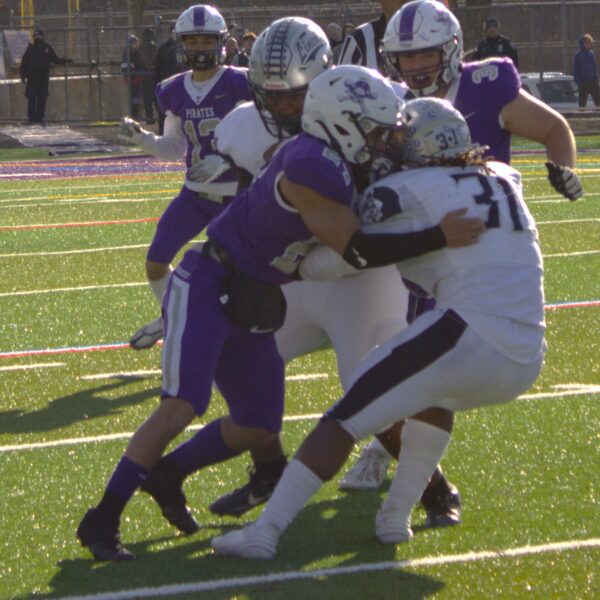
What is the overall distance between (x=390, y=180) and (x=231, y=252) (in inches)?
22.0

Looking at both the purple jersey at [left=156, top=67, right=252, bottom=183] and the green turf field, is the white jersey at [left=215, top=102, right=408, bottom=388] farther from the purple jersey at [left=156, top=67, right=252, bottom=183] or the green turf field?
the purple jersey at [left=156, top=67, right=252, bottom=183]

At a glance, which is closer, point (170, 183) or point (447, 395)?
point (447, 395)

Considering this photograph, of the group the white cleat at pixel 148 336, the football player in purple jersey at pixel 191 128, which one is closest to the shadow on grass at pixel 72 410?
the white cleat at pixel 148 336

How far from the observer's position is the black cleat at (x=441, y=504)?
4602 millimetres

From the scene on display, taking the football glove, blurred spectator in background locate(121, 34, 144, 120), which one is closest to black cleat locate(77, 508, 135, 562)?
the football glove

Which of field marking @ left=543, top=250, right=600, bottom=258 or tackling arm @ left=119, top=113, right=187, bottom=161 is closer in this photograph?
tackling arm @ left=119, top=113, right=187, bottom=161

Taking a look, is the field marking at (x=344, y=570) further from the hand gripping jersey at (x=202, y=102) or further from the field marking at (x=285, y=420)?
the hand gripping jersey at (x=202, y=102)

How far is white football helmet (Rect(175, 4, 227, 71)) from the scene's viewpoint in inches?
290

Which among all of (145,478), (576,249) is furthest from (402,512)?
(576,249)

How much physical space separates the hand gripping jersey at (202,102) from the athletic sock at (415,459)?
3499mm

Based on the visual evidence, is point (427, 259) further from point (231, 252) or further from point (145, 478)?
point (145, 478)

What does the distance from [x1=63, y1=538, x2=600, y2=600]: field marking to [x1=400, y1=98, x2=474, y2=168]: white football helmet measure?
1.12 metres

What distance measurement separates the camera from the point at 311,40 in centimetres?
461

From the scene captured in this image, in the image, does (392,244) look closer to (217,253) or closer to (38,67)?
(217,253)
